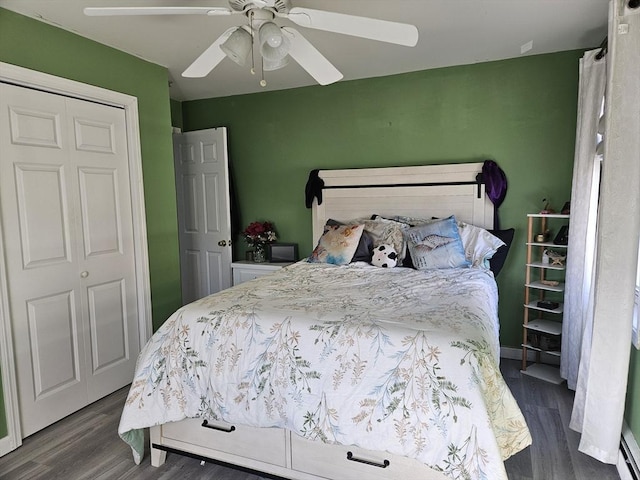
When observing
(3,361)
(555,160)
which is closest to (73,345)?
(3,361)

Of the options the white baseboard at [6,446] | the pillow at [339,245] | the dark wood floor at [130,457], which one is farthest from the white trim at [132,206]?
the pillow at [339,245]

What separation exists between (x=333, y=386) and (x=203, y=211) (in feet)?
9.89

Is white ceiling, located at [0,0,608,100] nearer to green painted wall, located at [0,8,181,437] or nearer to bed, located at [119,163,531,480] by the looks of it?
green painted wall, located at [0,8,181,437]

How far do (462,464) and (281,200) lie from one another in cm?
318

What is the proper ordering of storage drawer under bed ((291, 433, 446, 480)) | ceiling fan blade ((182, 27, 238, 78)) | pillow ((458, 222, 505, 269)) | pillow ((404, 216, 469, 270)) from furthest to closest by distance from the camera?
pillow ((458, 222, 505, 269)) → pillow ((404, 216, 469, 270)) → ceiling fan blade ((182, 27, 238, 78)) → storage drawer under bed ((291, 433, 446, 480))

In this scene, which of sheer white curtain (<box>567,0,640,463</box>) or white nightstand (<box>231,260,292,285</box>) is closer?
sheer white curtain (<box>567,0,640,463</box>)

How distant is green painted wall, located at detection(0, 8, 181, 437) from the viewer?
2.45 meters

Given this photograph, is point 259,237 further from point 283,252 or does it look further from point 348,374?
point 348,374

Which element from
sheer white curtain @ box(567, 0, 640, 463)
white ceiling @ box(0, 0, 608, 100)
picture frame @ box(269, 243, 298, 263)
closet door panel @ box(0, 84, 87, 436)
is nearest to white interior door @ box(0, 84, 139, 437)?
closet door panel @ box(0, 84, 87, 436)

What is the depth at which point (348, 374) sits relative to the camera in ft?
5.60

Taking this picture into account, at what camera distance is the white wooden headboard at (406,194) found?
136 inches

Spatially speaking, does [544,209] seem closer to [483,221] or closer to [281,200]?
[483,221]

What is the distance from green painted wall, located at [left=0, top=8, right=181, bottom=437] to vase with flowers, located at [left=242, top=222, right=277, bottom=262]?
2.75ft

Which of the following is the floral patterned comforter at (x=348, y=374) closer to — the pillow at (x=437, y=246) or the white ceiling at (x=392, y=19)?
the pillow at (x=437, y=246)
